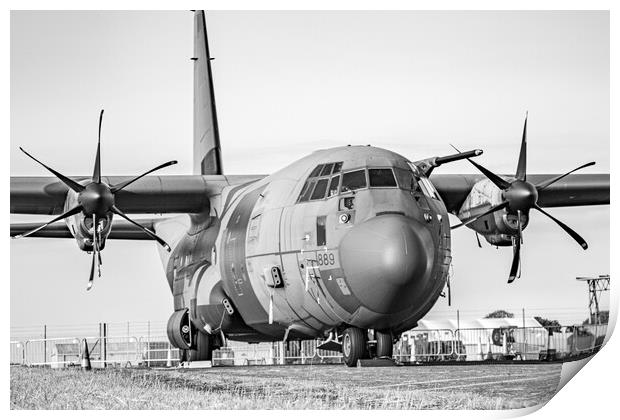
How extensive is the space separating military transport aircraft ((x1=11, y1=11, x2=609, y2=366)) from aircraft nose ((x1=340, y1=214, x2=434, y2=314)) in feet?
0.06

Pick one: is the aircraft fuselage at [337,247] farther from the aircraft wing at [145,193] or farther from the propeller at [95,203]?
the aircraft wing at [145,193]

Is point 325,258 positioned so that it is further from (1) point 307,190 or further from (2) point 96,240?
(2) point 96,240

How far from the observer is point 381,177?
13531mm

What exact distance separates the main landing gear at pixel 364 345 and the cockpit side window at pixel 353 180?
6.08 feet

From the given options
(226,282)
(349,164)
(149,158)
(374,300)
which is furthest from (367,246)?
(149,158)

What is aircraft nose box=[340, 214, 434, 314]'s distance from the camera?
12391mm

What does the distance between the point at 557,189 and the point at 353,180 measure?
24.1 ft

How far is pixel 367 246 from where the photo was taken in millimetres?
12633

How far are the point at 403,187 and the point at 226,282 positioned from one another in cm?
438

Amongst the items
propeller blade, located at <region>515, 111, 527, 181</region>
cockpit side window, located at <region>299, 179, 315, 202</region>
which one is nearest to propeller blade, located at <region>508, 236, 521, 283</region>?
propeller blade, located at <region>515, 111, 527, 181</region>

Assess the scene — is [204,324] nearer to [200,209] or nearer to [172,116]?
[200,209]

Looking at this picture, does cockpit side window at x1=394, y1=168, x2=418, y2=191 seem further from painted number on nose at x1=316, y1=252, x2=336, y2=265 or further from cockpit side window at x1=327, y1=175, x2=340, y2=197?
painted number on nose at x1=316, y1=252, x2=336, y2=265

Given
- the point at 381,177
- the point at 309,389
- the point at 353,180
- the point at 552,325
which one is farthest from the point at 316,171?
the point at 552,325

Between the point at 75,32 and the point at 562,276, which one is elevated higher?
the point at 75,32
